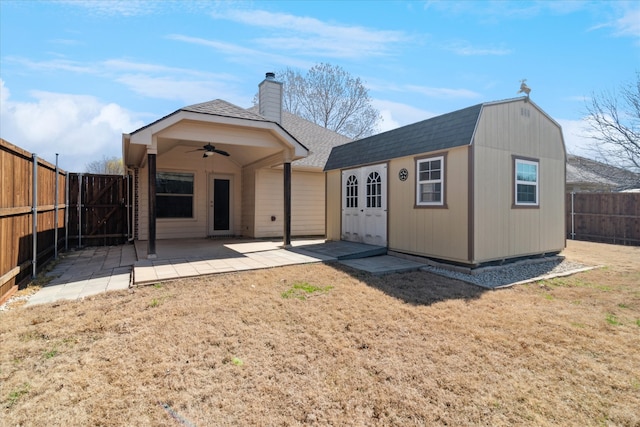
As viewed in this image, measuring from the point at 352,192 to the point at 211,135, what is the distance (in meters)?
4.04

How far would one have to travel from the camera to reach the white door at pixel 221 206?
10.9 meters

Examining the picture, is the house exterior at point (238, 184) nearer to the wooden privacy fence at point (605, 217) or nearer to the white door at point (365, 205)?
the white door at point (365, 205)

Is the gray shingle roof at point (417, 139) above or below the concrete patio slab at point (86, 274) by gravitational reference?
above

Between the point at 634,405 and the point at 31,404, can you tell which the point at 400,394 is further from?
the point at 31,404

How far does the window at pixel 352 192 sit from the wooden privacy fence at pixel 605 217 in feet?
32.7

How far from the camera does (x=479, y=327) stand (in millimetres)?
3650

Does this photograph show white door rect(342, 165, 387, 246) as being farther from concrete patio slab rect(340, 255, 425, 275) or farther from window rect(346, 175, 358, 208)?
concrete patio slab rect(340, 255, 425, 275)

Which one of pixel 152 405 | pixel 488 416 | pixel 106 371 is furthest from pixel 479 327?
pixel 106 371

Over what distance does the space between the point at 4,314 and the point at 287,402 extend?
3710mm

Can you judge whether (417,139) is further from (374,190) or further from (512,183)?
(512,183)

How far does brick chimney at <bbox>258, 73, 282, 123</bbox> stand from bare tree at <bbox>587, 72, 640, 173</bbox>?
12945 millimetres

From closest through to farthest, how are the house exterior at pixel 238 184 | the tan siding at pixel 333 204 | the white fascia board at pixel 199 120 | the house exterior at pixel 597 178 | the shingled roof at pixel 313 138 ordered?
the white fascia board at pixel 199 120 < the house exterior at pixel 238 184 < the tan siding at pixel 333 204 < the shingled roof at pixel 313 138 < the house exterior at pixel 597 178

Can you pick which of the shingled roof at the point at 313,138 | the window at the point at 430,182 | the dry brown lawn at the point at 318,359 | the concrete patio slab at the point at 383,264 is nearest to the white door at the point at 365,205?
the concrete patio slab at the point at 383,264

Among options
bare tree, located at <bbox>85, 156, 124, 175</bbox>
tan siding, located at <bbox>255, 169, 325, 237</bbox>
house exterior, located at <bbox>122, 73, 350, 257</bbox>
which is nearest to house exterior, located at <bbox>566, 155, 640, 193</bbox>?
tan siding, located at <bbox>255, 169, 325, 237</bbox>
